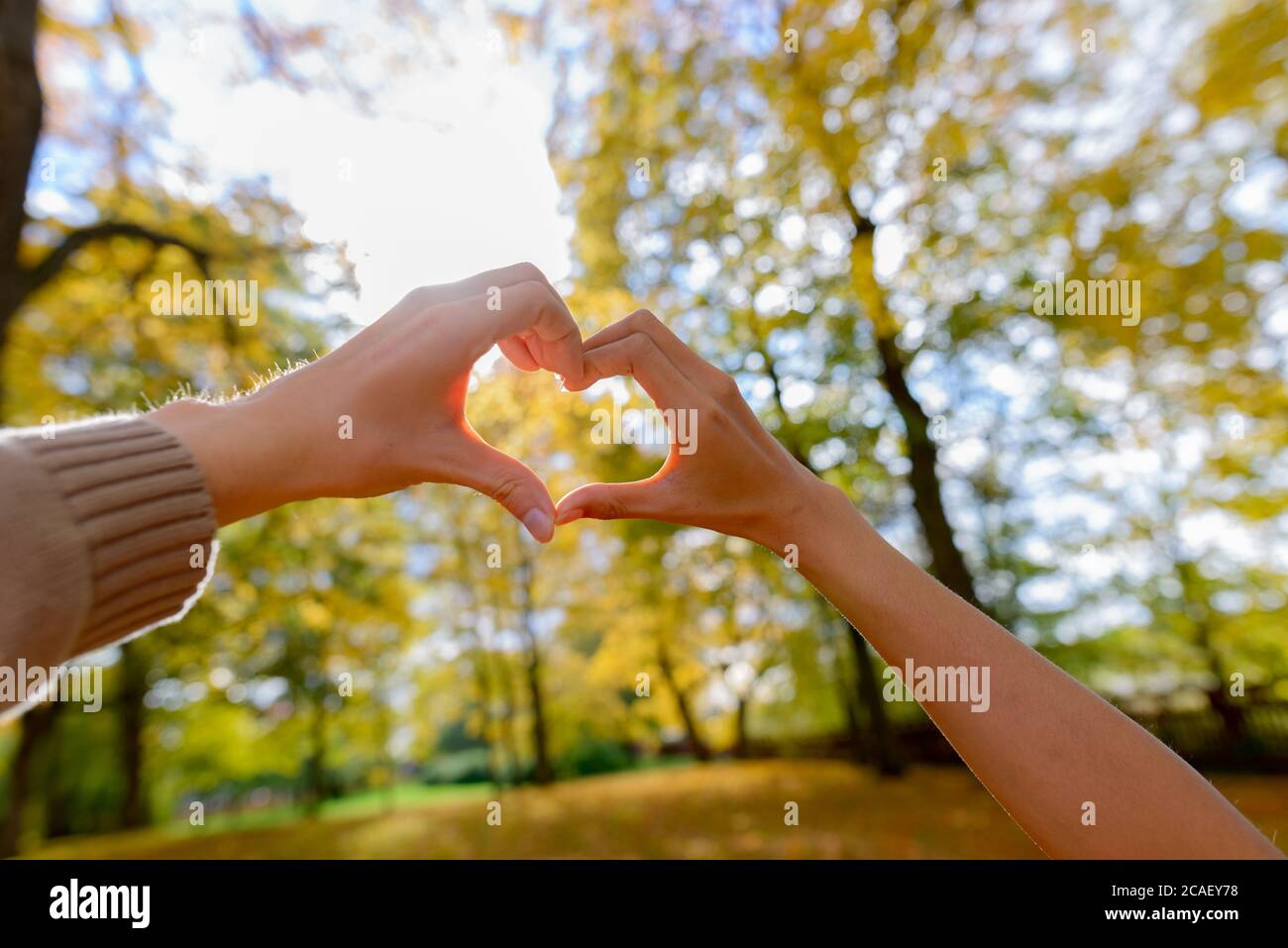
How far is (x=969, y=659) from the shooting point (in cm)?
102

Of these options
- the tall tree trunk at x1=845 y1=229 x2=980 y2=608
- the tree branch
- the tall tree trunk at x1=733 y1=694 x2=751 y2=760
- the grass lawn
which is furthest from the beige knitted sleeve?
the tall tree trunk at x1=733 y1=694 x2=751 y2=760

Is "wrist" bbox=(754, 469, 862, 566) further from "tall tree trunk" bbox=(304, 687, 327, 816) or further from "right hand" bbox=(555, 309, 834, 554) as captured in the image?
"tall tree trunk" bbox=(304, 687, 327, 816)

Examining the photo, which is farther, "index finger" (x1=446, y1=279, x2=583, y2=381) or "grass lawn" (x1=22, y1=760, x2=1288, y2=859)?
"grass lawn" (x1=22, y1=760, x2=1288, y2=859)

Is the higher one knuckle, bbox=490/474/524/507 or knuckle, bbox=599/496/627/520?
knuckle, bbox=490/474/524/507

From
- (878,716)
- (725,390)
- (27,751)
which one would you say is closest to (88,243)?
(725,390)

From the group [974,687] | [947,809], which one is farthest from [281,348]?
[947,809]

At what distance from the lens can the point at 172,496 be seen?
3.11ft

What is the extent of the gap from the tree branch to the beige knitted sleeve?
614 cm

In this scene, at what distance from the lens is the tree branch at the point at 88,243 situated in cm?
563

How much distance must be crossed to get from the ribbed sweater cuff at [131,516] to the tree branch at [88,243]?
614cm

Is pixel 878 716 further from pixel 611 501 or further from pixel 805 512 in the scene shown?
pixel 805 512

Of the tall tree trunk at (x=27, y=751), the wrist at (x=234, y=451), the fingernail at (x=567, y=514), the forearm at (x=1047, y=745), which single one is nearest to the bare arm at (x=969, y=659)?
the forearm at (x=1047, y=745)

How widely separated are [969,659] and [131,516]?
3.72 ft

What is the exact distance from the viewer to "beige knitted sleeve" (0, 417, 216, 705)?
0.75m
